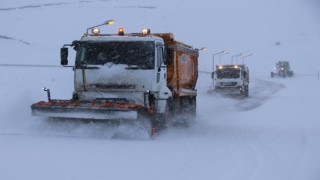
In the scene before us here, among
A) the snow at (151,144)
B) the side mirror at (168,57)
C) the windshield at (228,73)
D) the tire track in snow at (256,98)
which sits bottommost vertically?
the tire track in snow at (256,98)

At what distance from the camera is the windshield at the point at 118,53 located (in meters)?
11.8

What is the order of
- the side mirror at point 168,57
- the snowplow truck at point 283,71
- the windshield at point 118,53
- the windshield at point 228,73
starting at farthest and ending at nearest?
1. the snowplow truck at point 283,71
2. the windshield at point 228,73
3. the side mirror at point 168,57
4. the windshield at point 118,53

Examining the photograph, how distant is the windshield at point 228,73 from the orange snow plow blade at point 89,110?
22.8 meters

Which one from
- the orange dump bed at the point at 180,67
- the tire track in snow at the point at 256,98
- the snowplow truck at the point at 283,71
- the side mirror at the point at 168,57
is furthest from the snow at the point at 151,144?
the snowplow truck at the point at 283,71

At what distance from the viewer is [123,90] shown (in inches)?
463

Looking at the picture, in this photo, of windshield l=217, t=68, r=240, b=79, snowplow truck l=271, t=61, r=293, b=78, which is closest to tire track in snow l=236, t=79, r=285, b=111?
windshield l=217, t=68, r=240, b=79

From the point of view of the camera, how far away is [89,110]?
10891 millimetres

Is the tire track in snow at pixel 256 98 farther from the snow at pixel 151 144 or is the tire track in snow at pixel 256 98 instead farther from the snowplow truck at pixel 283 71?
the snowplow truck at pixel 283 71

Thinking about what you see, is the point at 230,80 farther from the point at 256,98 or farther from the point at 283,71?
the point at 283,71

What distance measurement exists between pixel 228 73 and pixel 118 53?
22.4 metres

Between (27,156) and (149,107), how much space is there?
404cm

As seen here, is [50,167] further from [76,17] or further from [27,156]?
[76,17]

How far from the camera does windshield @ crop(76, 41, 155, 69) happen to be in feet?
38.7

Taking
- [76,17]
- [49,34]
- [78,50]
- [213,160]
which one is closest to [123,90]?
[78,50]
